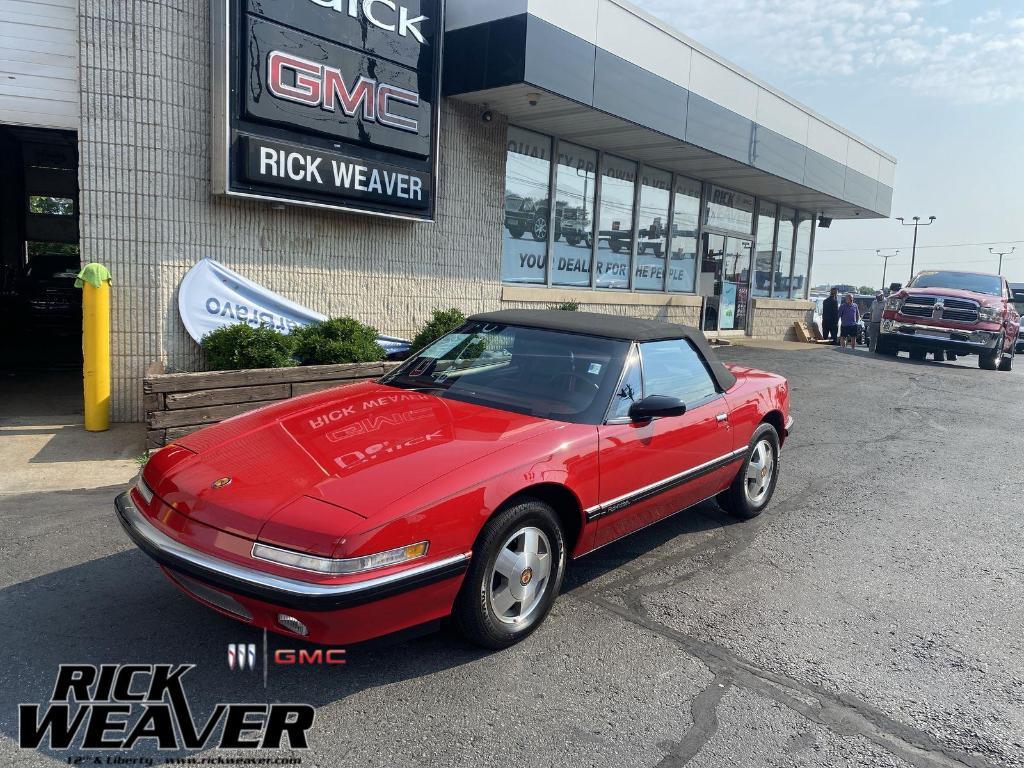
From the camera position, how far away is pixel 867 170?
18578mm

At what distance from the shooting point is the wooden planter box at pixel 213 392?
6211mm

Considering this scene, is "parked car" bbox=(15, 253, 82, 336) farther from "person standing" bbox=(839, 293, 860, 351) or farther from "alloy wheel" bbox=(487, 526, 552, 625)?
"person standing" bbox=(839, 293, 860, 351)

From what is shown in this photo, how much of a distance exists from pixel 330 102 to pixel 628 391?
578cm

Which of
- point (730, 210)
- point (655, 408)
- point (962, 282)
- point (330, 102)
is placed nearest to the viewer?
point (655, 408)

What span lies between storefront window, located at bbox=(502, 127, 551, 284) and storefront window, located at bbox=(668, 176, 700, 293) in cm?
431

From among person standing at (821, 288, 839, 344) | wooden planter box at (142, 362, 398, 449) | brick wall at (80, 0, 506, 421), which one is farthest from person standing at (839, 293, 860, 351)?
wooden planter box at (142, 362, 398, 449)

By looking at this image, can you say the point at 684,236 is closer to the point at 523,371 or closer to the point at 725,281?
the point at 725,281

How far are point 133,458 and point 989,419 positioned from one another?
10.2 metres

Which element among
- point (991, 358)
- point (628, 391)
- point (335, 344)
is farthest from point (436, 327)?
point (991, 358)

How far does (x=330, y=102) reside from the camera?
8.23 metres

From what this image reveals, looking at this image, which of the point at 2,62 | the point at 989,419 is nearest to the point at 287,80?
the point at 2,62

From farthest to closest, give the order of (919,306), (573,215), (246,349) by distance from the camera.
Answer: (919,306), (573,215), (246,349)

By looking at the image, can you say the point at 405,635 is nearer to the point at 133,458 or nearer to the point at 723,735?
the point at 723,735

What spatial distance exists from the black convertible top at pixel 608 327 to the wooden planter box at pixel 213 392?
9.48 ft
